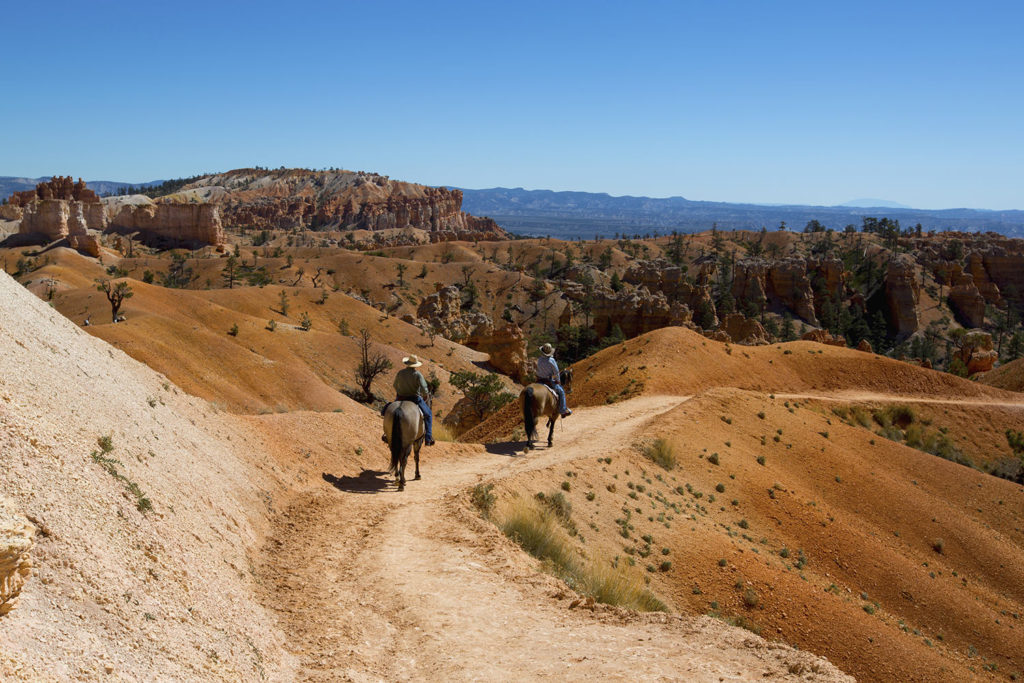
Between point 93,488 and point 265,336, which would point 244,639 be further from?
point 265,336

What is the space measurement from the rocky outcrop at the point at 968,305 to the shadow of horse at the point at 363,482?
96218mm

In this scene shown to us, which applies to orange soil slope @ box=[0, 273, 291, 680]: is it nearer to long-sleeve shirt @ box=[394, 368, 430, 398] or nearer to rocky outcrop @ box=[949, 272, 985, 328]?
long-sleeve shirt @ box=[394, 368, 430, 398]

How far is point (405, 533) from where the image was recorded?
9.91 m

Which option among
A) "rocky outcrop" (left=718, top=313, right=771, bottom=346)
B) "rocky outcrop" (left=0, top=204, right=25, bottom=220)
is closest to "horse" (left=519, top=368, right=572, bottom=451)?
"rocky outcrop" (left=718, top=313, right=771, bottom=346)

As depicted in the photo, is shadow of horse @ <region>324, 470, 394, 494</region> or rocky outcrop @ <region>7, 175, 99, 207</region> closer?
shadow of horse @ <region>324, 470, 394, 494</region>

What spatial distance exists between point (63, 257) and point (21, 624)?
237 ft

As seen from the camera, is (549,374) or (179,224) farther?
(179,224)

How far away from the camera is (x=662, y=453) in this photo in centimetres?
1648

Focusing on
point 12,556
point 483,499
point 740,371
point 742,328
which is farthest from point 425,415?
point 742,328

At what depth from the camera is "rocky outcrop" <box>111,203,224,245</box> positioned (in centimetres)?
9562

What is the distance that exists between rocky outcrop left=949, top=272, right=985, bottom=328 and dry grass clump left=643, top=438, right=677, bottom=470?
294 ft

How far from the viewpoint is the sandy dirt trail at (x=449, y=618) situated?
655cm

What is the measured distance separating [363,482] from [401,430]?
1524 mm

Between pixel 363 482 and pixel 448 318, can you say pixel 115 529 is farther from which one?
pixel 448 318
